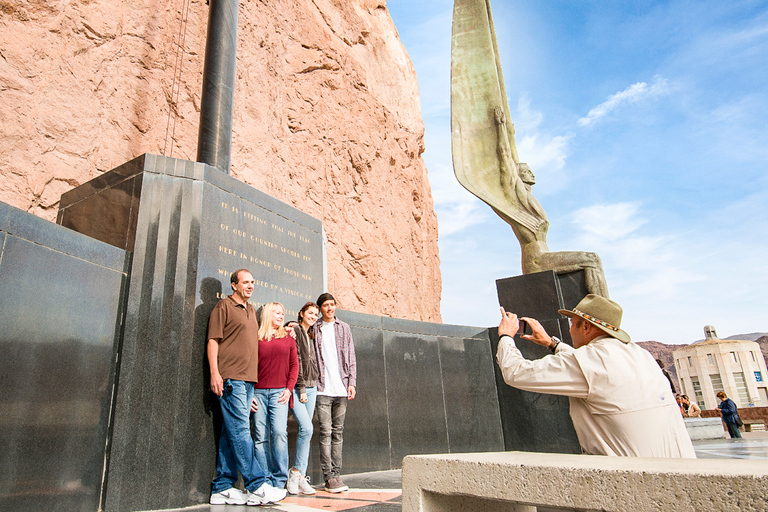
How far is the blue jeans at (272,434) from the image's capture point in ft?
13.6

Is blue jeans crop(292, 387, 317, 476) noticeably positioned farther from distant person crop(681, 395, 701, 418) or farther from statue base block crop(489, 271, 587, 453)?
distant person crop(681, 395, 701, 418)

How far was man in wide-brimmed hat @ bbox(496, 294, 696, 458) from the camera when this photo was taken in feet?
6.29

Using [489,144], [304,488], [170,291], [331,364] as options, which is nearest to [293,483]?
[304,488]

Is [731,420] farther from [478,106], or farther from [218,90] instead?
[218,90]

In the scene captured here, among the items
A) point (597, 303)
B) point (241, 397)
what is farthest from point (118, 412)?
point (597, 303)

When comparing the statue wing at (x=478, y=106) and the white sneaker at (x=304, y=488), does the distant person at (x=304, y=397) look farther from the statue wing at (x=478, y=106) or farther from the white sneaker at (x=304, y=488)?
the statue wing at (x=478, y=106)

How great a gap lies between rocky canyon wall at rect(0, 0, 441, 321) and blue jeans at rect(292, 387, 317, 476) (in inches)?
256

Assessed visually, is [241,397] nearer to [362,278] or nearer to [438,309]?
[362,278]

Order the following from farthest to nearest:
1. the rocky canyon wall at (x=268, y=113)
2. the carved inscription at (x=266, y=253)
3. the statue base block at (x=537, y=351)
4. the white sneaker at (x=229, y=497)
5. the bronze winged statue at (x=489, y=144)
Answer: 1. the rocky canyon wall at (x=268, y=113)
2. the bronze winged statue at (x=489, y=144)
3. the statue base block at (x=537, y=351)
4. the carved inscription at (x=266, y=253)
5. the white sneaker at (x=229, y=497)

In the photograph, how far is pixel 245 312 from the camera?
4320 mm

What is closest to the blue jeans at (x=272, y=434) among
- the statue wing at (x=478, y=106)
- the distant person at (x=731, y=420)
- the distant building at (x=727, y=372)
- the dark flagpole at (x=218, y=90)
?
the dark flagpole at (x=218, y=90)

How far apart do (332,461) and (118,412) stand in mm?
1831

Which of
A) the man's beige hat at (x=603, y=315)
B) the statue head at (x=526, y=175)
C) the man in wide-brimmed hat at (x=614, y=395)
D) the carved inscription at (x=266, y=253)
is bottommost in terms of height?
the man in wide-brimmed hat at (x=614, y=395)

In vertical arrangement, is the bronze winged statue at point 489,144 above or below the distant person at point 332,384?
above
